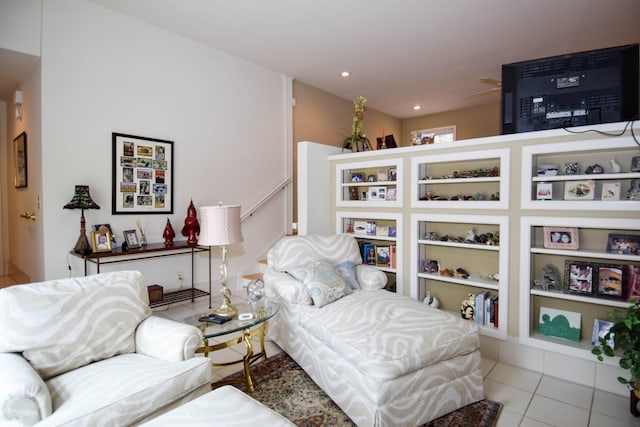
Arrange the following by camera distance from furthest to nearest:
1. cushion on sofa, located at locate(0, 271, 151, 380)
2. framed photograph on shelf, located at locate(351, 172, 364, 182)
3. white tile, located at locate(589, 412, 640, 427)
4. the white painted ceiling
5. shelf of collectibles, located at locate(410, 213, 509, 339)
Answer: framed photograph on shelf, located at locate(351, 172, 364, 182) → the white painted ceiling → shelf of collectibles, located at locate(410, 213, 509, 339) → white tile, located at locate(589, 412, 640, 427) → cushion on sofa, located at locate(0, 271, 151, 380)

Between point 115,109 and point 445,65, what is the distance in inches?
160

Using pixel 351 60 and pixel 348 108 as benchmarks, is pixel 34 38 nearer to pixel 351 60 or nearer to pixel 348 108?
pixel 351 60

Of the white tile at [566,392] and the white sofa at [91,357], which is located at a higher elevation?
the white sofa at [91,357]

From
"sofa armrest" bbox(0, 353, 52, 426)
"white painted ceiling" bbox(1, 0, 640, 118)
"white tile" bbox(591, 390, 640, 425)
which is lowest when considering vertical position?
"white tile" bbox(591, 390, 640, 425)

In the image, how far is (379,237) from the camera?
3299 mm

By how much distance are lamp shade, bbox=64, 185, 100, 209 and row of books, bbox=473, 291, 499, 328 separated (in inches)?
134

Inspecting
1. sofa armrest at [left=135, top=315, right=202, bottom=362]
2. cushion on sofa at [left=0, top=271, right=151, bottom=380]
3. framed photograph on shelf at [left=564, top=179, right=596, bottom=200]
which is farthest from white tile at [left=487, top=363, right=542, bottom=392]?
cushion on sofa at [left=0, top=271, right=151, bottom=380]

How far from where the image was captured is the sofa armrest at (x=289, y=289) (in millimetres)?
2414

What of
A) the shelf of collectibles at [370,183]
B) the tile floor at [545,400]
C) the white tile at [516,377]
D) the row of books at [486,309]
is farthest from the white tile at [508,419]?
the shelf of collectibles at [370,183]

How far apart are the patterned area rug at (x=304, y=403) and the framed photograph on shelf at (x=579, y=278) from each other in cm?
100

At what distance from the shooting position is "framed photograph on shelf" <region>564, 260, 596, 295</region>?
2287 mm

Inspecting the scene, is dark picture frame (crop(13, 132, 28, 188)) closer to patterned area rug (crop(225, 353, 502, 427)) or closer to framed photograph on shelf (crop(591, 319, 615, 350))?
patterned area rug (crop(225, 353, 502, 427))

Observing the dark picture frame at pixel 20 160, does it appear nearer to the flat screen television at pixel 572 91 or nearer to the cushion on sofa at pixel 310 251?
the cushion on sofa at pixel 310 251

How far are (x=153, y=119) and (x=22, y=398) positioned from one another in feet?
9.79
